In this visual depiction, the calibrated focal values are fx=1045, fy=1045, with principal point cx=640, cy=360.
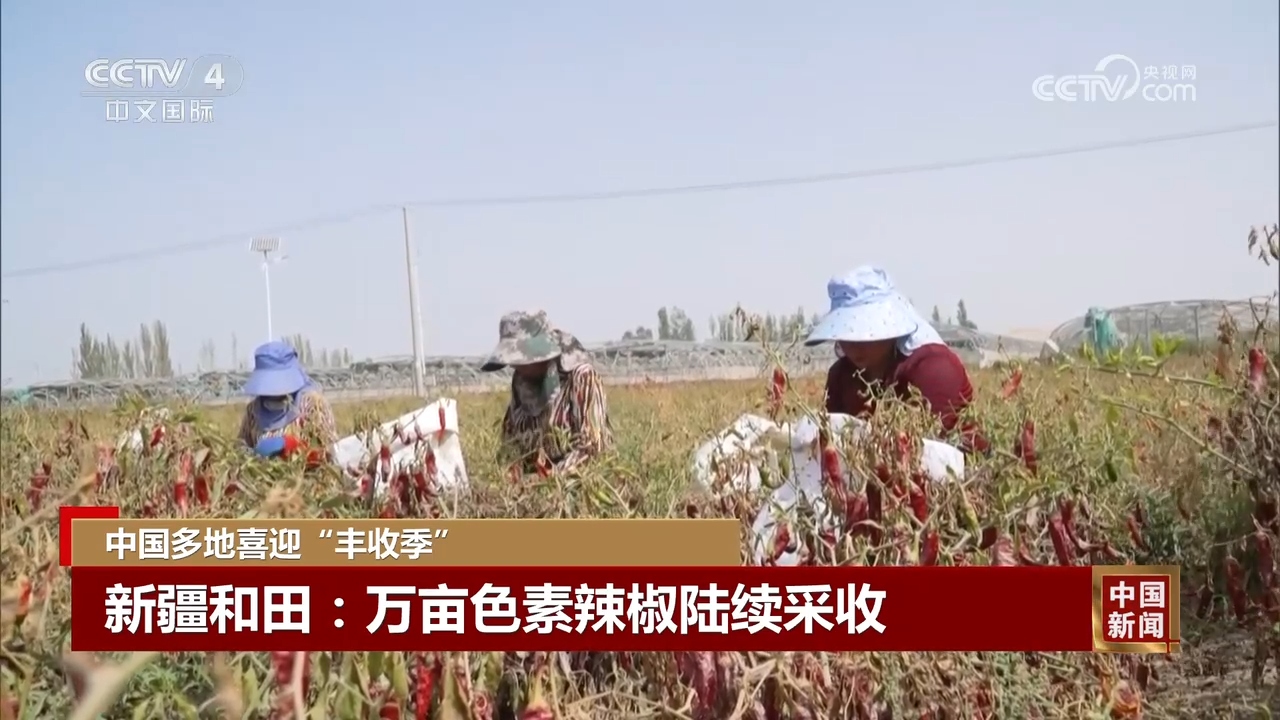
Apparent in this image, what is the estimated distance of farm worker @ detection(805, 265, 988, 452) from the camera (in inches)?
57.1

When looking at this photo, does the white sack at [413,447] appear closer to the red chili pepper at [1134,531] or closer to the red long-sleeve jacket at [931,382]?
the red long-sleeve jacket at [931,382]

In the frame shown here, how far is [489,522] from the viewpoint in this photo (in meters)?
1.14

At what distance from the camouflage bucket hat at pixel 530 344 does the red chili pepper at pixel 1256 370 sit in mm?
1144

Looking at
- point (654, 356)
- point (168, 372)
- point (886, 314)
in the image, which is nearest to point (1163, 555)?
point (886, 314)

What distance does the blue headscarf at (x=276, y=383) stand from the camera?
2.08 meters

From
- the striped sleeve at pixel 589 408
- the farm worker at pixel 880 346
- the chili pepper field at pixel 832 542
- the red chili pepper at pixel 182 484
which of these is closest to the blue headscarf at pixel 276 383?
the chili pepper field at pixel 832 542

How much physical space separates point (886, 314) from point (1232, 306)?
17.1 inches

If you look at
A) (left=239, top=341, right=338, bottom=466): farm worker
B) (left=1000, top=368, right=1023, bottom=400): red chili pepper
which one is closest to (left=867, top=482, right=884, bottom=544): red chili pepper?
(left=1000, top=368, right=1023, bottom=400): red chili pepper

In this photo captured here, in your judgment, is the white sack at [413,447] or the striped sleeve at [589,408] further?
the striped sleeve at [589,408]

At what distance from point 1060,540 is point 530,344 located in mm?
1087

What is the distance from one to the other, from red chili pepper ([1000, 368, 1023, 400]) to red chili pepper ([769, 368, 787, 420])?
0.56 metres

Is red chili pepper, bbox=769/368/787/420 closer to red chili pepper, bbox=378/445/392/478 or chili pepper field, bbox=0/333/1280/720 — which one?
chili pepper field, bbox=0/333/1280/720

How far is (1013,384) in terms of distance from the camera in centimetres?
150
